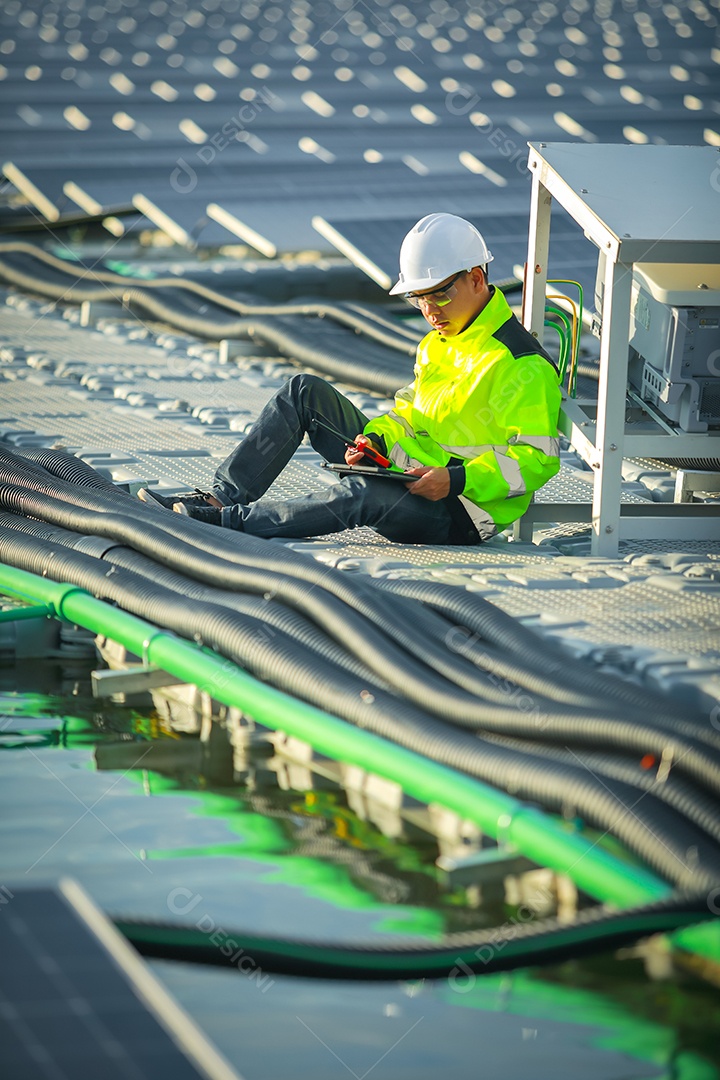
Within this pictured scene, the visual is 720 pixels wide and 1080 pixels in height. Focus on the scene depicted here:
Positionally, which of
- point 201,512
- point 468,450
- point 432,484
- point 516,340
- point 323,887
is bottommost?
point 323,887

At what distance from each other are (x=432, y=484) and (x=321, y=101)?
13464 mm

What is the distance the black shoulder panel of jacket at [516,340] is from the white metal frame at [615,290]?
233mm

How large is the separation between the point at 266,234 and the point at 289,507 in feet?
26.4

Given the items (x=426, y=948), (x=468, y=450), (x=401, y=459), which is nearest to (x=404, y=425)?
(x=401, y=459)

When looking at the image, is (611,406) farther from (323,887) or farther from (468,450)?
(323,887)

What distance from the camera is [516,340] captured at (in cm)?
488

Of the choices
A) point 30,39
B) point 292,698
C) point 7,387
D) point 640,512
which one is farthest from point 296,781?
point 30,39

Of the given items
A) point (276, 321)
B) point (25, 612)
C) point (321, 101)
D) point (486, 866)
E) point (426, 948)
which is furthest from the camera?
point (321, 101)

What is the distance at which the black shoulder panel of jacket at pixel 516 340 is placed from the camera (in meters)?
4.87

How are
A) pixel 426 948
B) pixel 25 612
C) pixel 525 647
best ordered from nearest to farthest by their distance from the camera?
pixel 426 948
pixel 525 647
pixel 25 612

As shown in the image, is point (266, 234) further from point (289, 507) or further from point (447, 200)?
point (289, 507)

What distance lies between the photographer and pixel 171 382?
8.77 meters

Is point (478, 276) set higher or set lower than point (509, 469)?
higher

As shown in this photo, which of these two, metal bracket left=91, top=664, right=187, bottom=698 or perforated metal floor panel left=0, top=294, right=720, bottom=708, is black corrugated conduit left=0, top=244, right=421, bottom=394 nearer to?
perforated metal floor panel left=0, top=294, right=720, bottom=708
